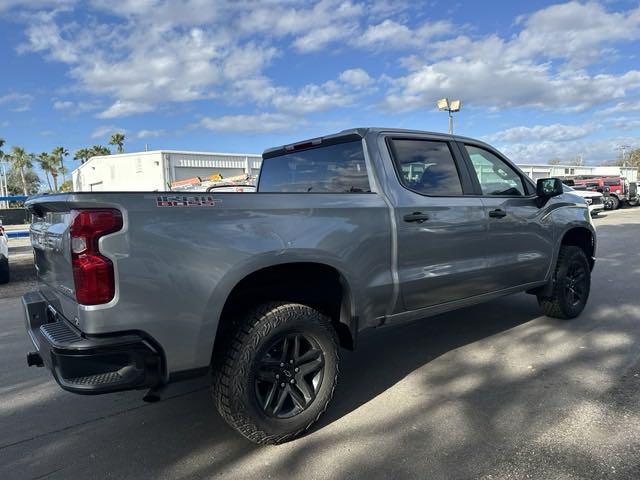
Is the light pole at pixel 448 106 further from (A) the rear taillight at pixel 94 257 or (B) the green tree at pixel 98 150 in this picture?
(B) the green tree at pixel 98 150

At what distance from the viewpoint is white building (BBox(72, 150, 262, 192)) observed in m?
27.4

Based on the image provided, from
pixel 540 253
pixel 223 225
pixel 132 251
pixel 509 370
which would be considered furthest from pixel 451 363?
pixel 132 251

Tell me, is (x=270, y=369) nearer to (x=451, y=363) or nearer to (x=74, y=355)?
(x=74, y=355)

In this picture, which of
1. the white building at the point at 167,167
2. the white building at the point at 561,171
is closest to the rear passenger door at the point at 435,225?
the white building at the point at 167,167

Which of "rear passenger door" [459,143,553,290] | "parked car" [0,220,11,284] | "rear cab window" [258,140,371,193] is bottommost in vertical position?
"parked car" [0,220,11,284]

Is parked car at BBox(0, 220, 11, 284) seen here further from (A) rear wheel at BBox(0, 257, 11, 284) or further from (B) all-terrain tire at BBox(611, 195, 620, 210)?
(B) all-terrain tire at BBox(611, 195, 620, 210)

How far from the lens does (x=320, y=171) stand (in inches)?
156

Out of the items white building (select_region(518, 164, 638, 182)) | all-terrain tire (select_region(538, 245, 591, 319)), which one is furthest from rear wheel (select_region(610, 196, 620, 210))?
all-terrain tire (select_region(538, 245, 591, 319))

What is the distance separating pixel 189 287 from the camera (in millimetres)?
2543

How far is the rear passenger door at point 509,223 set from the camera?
166 inches

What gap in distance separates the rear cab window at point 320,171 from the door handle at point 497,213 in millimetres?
1287

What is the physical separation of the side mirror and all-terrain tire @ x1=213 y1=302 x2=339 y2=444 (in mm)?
2816

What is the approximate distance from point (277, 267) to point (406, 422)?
1324 mm

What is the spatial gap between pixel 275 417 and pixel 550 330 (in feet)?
11.0
